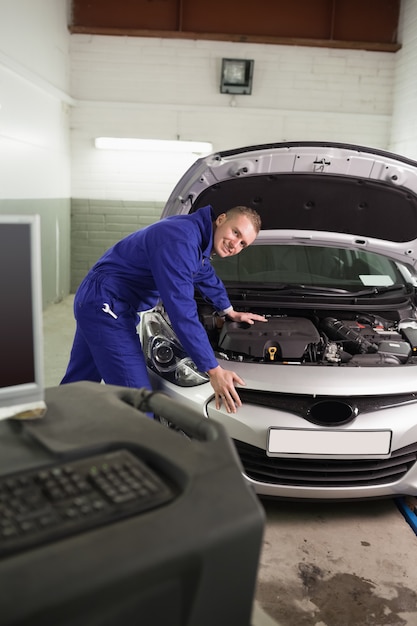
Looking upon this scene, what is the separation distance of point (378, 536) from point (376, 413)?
19.5 inches

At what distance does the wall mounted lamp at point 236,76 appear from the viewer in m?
6.67

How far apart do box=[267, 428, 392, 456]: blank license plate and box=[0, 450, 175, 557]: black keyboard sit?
1299 millimetres

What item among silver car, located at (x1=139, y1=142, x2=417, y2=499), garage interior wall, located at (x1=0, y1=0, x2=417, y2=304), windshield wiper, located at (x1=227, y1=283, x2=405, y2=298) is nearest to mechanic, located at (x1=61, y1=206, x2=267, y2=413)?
silver car, located at (x1=139, y1=142, x2=417, y2=499)

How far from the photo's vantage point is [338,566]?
2.01 meters

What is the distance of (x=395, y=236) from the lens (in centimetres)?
289

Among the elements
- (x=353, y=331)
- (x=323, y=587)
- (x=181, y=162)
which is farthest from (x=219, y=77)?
(x=323, y=587)

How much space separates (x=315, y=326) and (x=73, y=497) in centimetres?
221

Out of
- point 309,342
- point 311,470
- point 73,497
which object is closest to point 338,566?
point 311,470

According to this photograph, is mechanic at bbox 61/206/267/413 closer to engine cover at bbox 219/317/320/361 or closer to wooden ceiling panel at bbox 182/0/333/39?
engine cover at bbox 219/317/320/361

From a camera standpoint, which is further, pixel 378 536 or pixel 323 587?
pixel 378 536

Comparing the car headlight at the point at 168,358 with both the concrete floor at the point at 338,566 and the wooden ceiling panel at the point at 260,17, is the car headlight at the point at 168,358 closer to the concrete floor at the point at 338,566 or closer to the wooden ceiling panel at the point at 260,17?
the concrete floor at the point at 338,566

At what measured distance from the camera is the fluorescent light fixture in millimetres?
6844

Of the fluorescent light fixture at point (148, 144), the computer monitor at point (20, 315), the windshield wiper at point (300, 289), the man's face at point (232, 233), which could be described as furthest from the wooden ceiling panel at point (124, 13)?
the computer monitor at point (20, 315)

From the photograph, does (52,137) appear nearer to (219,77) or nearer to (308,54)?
(219,77)
